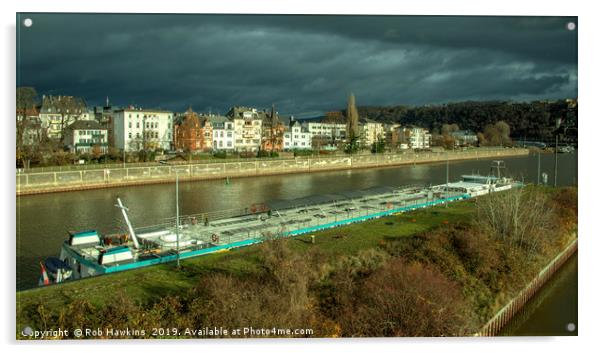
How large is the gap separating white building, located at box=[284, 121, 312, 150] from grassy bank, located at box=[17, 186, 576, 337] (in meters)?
51.0

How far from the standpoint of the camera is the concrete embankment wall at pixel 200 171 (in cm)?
2681

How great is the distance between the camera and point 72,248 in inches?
447

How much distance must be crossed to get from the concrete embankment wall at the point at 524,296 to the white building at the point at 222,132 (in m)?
42.9

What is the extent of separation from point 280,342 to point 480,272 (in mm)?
5569

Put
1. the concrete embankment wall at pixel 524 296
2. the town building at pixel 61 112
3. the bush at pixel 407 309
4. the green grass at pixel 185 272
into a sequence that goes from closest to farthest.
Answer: the bush at pixel 407 309
the green grass at pixel 185 272
the concrete embankment wall at pixel 524 296
the town building at pixel 61 112

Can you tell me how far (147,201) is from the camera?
24.7 meters

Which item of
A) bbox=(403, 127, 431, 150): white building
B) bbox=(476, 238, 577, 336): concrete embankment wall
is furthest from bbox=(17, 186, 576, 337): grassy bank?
bbox=(403, 127, 431, 150): white building

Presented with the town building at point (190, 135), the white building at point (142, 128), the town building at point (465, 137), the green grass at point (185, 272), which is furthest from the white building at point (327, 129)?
the green grass at point (185, 272)

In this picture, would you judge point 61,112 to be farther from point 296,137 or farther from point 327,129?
point 327,129

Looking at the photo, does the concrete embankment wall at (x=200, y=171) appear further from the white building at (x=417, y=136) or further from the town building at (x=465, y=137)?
the white building at (x=417, y=136)

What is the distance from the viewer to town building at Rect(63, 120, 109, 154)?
38469mm

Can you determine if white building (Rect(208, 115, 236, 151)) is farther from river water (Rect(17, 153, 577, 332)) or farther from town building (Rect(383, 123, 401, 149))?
town building (Rect(383, 123, 401, 149))

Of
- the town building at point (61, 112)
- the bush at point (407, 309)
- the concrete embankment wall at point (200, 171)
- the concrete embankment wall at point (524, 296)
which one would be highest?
the town building at point (61, 112)

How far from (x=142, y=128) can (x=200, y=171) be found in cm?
1614
